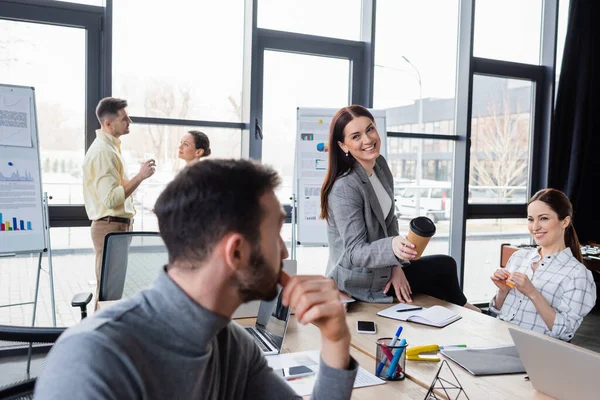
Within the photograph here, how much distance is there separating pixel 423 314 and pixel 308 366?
0.71m

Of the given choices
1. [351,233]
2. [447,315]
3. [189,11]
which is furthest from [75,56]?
[447,315]

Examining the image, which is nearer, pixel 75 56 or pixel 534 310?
pixel 534 310

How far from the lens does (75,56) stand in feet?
12.1

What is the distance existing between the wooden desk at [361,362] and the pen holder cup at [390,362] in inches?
0.9

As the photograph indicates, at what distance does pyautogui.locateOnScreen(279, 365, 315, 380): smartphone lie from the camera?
4.97ft

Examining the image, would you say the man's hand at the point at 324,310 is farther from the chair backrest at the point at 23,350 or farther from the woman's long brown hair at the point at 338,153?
the woman's long brown hair at the point at 338,153

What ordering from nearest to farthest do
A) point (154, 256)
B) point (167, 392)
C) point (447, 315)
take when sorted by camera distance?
point (167, 392)
point (447, 315)
point (154, 256)

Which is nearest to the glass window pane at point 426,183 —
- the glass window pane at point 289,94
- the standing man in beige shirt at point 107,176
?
the glass window pane at point 289,94

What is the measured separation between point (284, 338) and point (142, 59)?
8.84 feet

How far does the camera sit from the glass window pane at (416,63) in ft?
15.4

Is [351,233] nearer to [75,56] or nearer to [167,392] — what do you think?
[167,392]

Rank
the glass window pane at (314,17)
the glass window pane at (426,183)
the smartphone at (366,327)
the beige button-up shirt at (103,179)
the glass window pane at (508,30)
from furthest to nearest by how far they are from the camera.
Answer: the glass window pane at (508,30) < the glass window pane at (426,183) < the glass window pane at (314,17) < the beige button-up shirt at (103,179) < the smartphone at (366,327)

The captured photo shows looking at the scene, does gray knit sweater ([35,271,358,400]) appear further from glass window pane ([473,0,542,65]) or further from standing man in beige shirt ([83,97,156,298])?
glass window pane ([473,0,542,65])

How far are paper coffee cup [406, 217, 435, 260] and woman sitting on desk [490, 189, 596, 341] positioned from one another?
0.67 meters
